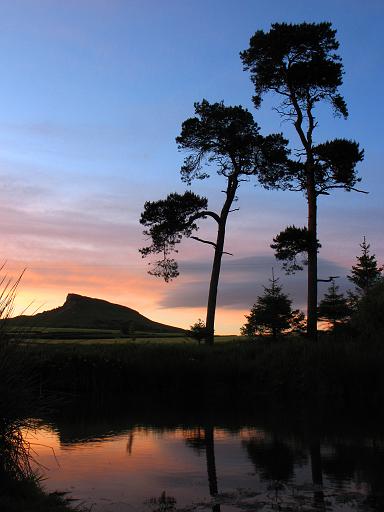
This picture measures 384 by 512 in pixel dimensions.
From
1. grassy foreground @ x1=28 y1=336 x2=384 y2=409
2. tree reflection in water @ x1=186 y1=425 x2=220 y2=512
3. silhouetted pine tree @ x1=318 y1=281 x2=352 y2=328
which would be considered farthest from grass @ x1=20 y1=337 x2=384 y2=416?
silhouetted pine tree @ x1=318 y1=281 x2=352 y2=328

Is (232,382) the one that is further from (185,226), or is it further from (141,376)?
(185,226)

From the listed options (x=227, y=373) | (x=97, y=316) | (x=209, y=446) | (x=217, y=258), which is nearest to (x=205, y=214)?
(x=217, y=258)

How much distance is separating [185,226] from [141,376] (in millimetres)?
10381

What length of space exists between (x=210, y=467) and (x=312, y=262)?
19.4 metres

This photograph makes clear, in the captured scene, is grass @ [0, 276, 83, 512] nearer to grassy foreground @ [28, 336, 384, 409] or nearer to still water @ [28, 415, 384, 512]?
still water @ [28, 415, 384, 512]

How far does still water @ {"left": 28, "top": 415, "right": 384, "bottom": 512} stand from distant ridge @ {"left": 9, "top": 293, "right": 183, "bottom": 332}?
42.7 metres

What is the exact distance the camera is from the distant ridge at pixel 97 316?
67375 mm

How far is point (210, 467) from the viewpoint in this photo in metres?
12.0

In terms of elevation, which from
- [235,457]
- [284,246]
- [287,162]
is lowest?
[235,457]

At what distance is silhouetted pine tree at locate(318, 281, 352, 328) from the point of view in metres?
56.1

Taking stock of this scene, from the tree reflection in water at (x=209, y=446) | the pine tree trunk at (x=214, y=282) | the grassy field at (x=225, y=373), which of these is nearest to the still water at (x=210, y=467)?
the tree reflection in water at (x=209, y=446)

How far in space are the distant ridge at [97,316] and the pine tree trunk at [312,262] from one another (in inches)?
1196

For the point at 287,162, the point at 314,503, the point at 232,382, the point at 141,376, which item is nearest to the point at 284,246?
the point at 287,162

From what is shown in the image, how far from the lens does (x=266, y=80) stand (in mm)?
32500
